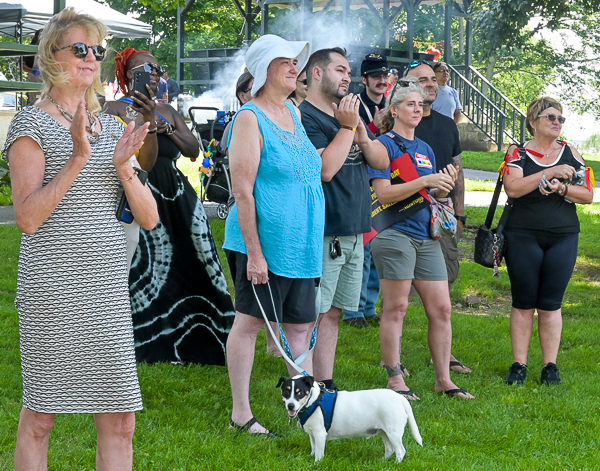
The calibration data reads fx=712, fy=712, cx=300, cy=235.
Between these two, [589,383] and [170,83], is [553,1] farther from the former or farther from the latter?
[170,83]

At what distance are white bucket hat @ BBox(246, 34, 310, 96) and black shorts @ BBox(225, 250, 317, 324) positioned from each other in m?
0.90

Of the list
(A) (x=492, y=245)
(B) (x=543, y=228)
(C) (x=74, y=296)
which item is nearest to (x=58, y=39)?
(C) (x=74, y=296)

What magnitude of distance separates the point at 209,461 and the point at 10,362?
2198mm

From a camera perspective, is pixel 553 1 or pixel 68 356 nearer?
pixel 68 356

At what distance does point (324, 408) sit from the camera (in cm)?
338

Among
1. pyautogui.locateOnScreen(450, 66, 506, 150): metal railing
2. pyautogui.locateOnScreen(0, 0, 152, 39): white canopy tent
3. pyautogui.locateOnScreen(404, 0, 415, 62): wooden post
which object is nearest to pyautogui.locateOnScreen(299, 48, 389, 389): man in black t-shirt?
pyautogui.locateOnScreen(0, 0, 152, 39): white canopy tent

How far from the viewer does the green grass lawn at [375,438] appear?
Answer: 342cm

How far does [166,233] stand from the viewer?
15.2ft

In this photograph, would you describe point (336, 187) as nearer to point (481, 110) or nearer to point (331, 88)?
point (331, 88)

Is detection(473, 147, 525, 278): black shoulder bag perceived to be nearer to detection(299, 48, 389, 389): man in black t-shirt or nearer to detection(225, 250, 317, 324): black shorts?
detection(299, 48, 389, 389): man in black t-shirt

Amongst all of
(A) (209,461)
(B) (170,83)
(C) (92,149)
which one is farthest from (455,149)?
(B) (170,83)

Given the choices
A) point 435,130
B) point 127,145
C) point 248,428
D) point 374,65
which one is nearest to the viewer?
point 127,145

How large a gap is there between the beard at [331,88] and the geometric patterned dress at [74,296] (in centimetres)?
186

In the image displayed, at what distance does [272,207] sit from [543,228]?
7.52 feet
